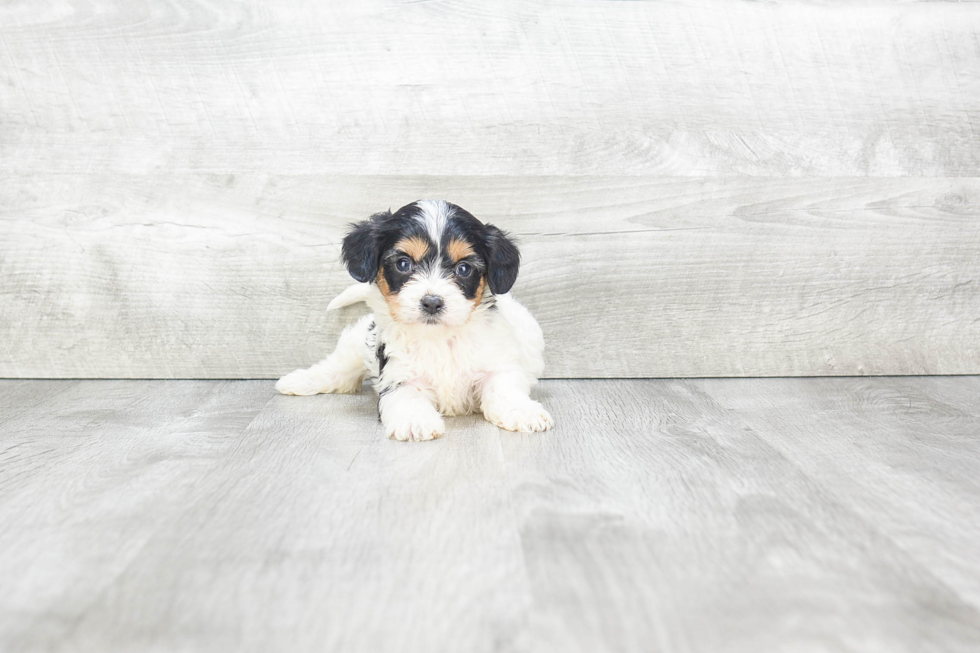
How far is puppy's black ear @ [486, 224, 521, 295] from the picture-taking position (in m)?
2.17

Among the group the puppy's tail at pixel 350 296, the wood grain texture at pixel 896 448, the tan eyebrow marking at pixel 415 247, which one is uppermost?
the tan eyebrow marking at pixel 415 247

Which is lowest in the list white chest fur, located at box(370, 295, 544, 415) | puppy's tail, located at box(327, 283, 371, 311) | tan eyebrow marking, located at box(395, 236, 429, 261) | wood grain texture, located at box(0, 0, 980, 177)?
white chest fur, located at box(370, 295, 544, 415)

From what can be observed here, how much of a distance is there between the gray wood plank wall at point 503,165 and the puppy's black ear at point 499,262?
546 mm

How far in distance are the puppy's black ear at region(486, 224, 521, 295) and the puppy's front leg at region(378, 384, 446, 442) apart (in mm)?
379

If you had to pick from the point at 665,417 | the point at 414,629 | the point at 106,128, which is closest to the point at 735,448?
the point at 665,417

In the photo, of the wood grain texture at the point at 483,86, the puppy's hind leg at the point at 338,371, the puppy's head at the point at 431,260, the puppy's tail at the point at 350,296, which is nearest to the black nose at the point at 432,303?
the puppy's head at the point at 431,260

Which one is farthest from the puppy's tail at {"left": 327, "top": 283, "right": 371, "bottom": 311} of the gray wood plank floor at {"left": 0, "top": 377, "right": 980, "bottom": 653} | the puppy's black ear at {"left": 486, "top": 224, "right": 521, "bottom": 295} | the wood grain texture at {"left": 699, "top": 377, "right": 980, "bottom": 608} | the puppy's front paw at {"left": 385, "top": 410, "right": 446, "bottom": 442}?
the wood grain texture at {"left": 699, "top": 377, "right": 980, "bottom": 608}

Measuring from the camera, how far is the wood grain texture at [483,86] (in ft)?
8.68

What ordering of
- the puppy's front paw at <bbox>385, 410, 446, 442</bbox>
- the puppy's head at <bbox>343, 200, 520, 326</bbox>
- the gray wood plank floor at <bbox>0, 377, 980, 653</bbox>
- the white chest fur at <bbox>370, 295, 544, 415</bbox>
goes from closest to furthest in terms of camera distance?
the gray wood plank floor at <bbox>0, 377, 980, 653</bbox>
the puppy's front paw at <bbox>385, 410, 446, 442</bbox>
the puppy's head at <bbox>343, 200, 520, 326</bbox>
the white chest fur at <bbox>370, 295, 544, 415</bbox>

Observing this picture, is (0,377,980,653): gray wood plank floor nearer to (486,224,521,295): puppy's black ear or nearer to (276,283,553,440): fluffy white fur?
(276,283,553,440): fluffy white fur

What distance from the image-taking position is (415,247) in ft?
6.89

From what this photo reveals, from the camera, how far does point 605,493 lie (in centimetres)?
155

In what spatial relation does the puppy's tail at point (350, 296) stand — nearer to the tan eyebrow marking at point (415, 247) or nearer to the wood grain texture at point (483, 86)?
the wood grain texture at point (483, 86)

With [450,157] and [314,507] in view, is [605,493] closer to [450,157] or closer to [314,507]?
[314,507]
